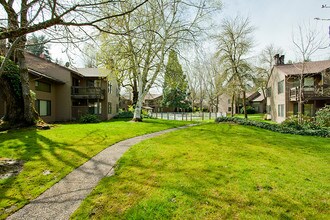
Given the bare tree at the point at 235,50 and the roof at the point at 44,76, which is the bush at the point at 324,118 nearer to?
the bare tree at the point at 235,50

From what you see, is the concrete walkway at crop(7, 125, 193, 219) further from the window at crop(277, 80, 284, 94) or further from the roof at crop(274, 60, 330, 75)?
the window at crop(277, 80, 284, 94)

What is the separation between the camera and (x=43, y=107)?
20.8 m

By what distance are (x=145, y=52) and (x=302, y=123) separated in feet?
47.8

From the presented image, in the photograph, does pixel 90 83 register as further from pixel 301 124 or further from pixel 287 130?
pixel 301 124

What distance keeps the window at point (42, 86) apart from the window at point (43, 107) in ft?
3.65

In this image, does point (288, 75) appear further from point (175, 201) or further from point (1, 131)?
point (1, 131)

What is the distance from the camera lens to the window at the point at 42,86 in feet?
65.1

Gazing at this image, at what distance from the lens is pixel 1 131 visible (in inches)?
524

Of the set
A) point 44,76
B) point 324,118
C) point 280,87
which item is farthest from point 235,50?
point 44,76

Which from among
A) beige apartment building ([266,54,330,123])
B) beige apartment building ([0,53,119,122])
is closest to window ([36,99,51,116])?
beige apartment building ([0,53,119,122])

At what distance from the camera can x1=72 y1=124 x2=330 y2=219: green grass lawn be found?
12.9ft

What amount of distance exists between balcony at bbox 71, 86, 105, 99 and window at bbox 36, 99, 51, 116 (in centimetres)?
275

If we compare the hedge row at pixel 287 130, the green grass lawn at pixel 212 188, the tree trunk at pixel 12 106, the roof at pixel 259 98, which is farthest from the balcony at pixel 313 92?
the roof at pixel 259 98

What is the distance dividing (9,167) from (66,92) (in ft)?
59.1
